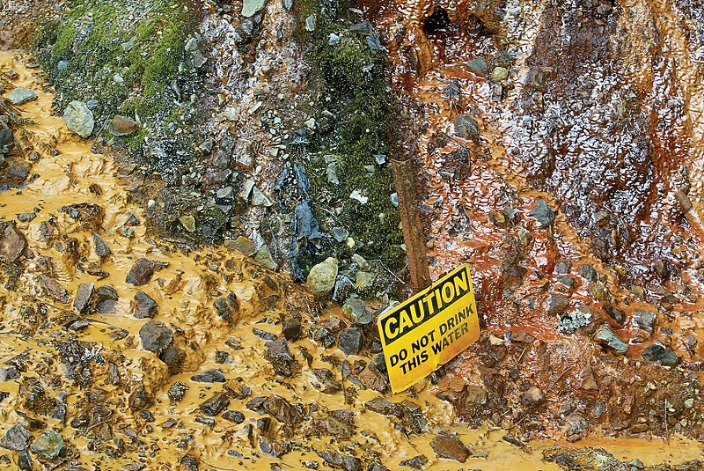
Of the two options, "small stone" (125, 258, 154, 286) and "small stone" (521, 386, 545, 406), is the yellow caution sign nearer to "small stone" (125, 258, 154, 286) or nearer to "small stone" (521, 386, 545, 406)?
"small stone" (521, 386, 545, 406)

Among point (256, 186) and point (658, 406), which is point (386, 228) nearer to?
point (256, 186)

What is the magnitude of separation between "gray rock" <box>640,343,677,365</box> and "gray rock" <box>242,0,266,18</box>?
2.78 meters

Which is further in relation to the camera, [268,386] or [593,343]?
[593,343]

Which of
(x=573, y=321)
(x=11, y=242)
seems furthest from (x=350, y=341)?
(x=11, y=242)

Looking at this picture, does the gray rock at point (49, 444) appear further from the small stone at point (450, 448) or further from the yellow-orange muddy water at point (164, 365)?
the small stone at point (450, 448)

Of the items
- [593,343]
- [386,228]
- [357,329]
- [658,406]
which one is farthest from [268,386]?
[658,406]

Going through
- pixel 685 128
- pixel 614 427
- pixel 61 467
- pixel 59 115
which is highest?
pixel 59 115

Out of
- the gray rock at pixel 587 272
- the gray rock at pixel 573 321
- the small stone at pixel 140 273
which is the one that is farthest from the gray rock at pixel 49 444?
the gray rock at pixel 587 272

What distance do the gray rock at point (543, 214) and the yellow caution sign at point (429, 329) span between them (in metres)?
0.65

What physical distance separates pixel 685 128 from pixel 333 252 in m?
2.07

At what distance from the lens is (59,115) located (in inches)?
152

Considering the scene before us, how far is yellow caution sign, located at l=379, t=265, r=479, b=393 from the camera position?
293cm

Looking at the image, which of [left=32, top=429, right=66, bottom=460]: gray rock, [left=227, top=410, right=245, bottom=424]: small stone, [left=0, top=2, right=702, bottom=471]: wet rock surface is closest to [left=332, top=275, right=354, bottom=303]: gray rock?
[left=0, top=2, right=702, bottom=471]: wet rock surface

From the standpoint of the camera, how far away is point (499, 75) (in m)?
3.82
